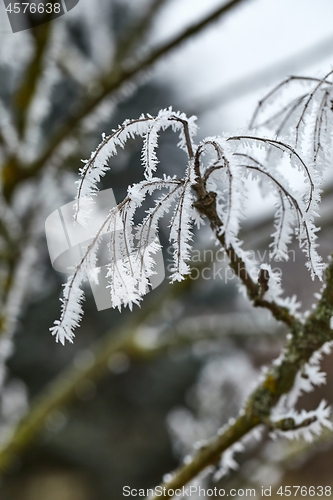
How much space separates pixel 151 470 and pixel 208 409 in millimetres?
1400

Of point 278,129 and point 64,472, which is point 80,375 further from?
point 64,472

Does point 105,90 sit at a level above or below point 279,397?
above

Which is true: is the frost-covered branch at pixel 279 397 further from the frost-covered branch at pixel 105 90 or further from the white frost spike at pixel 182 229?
the frost-covered branch at pixel 105 90

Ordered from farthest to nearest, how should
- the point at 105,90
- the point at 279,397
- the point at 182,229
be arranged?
the point at 105,90 < the point at 279,397 < the point at 182,229

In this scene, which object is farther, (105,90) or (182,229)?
(105,90)

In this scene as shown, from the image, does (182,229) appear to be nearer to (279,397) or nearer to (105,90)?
(279,397)

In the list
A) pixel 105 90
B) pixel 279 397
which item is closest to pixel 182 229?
pixel 279 397

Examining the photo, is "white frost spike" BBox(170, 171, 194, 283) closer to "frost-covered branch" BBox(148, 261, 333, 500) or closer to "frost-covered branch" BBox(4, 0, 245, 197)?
"frost-covered branch" BBox(148, 261, 333, 500)

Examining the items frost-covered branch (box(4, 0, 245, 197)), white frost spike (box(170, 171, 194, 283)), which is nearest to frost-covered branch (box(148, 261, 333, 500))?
white frost spike (box(170, 171, 194, 283))

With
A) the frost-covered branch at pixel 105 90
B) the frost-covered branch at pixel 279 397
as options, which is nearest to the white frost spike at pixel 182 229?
the frost-covered branch at pixel 279 397

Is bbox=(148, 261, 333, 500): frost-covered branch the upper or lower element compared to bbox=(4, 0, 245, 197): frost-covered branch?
lower

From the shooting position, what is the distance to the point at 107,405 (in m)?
3.54

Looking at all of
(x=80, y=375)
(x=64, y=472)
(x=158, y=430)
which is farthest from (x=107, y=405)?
(x=80, y=375)

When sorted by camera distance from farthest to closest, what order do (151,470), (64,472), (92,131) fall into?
(64,472) → (151,470) → (92,131)
